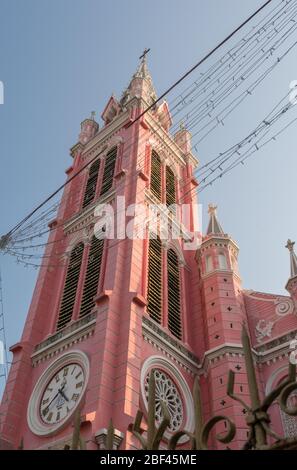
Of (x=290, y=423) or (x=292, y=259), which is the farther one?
(x=292, y=259)

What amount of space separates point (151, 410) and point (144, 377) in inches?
438

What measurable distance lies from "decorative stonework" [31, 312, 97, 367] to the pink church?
43mm

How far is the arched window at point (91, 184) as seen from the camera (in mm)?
26203

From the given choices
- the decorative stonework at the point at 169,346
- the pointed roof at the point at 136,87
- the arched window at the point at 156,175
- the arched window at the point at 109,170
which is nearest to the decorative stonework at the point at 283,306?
the decorative stonework at the point at 169,346

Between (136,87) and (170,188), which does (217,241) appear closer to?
(170,188)

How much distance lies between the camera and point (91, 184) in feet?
90.2

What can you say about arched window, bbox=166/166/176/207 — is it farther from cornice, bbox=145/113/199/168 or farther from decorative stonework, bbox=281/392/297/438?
decorative stonework, bbox=281/392/297/438

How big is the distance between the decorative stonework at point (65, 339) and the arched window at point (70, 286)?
992mm

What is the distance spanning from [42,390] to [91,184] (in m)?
13.1

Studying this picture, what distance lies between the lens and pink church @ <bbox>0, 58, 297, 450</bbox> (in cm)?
1516

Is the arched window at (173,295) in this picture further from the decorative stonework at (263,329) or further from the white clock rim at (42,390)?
the white clock rim at (42,390)

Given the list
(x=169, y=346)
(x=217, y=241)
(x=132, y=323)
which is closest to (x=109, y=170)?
(x=217, y=241)

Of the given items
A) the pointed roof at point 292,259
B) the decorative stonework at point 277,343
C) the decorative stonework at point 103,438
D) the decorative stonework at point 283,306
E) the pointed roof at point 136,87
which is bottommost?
the decorative stonework at point 103,438
